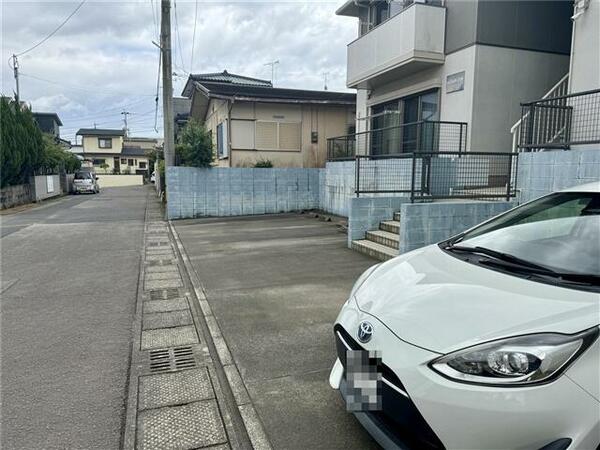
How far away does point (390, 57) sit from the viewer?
10.3m

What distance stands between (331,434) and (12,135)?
796 inches

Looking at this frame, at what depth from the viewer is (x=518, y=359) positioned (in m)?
1.69

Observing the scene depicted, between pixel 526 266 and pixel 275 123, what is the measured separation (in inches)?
564

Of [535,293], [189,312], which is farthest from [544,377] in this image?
[189,312]

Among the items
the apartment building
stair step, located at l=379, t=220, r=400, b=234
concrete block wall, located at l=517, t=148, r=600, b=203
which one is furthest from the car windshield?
the apartment building

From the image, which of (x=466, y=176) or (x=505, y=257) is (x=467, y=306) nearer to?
(x=505, y=257)

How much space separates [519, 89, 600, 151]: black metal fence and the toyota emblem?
5.27m

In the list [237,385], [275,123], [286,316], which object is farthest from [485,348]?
[275,123]

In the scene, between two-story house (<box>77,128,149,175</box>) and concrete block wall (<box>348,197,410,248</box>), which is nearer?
concrete block wall (<box>348,197,410,248</box>)

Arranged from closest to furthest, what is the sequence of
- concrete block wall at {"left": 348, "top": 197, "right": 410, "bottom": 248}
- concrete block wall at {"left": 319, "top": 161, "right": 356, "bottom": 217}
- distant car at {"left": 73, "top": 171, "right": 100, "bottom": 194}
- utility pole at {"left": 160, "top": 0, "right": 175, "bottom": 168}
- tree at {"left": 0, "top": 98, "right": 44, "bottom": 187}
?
concrete block wall at {"left": 348, "top": 197, "right": 410, "bottom": 248} → concrete block wall at {"left": 319, "top": 161, "right": 356, "bottom": 217} → utility pole at {"left": 160, "top": 0, "right": 175, "bottom": 168} → tree at {"left": 0, "top": 98, "right": 44, "bottom": 187} → distant car at {"left": 73, "top": 171, "right": 100, "bottom": 194}

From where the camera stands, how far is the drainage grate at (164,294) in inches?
211

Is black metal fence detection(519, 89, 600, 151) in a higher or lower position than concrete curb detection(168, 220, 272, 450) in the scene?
higher

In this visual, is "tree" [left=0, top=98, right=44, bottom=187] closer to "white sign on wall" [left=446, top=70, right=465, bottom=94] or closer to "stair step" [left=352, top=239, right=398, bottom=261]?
"stair step" [left=352, top=239, right=398, bottom=261]

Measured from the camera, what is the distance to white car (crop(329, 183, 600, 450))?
162 cm
